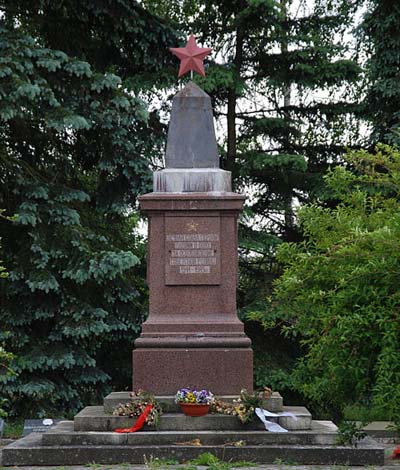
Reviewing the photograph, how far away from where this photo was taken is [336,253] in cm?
788

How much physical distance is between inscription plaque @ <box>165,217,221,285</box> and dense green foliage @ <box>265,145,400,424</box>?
767 mm

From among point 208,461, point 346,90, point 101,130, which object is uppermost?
point 346,90

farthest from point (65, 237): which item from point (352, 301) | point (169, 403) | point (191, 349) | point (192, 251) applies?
point (352, 301)

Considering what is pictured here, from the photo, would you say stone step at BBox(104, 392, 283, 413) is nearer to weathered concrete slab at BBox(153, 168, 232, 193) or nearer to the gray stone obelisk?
the gray stone obelisk

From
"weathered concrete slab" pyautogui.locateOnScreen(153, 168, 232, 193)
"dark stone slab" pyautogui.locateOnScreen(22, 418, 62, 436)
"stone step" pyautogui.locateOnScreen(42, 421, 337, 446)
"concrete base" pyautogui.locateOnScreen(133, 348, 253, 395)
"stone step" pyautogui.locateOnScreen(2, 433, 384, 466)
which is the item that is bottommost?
"dark stone slab" pyautogui.locateOnScreen(22, 418, 62, 436)

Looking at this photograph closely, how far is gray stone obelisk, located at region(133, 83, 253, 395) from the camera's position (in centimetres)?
922

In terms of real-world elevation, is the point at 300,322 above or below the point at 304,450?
above

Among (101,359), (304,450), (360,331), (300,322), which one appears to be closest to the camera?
(360,331)

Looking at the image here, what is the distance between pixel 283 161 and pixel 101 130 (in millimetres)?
3194

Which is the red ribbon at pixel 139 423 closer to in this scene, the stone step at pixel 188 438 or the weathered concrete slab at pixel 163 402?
the stone step at pixel 188 438

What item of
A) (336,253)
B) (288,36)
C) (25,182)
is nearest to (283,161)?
(288,36)

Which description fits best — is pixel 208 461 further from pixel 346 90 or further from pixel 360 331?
pixel 346 90

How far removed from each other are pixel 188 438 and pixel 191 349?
→ 3.76 feet

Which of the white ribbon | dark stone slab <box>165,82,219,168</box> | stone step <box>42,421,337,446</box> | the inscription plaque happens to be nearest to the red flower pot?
stone step <box>42,421,337,446</box>
